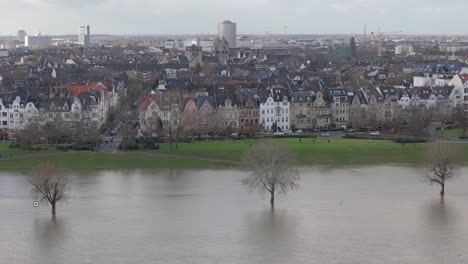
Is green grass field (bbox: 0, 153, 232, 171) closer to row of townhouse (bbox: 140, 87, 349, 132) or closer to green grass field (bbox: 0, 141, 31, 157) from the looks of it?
green grass field (bbox: 0, 141, 31, 157)

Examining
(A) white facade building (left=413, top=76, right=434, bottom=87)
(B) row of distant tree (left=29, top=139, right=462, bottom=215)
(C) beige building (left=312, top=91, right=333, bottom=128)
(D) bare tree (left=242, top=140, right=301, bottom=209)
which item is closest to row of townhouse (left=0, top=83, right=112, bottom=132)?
(C) beige building (left=312, top=91, right=333, bottom=128)

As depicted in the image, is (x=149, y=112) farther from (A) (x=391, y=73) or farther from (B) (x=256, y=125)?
(A) (x=391, y=73)

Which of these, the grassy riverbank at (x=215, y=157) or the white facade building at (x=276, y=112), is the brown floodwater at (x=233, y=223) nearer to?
the grassy riverbank at (x=215, y=157)

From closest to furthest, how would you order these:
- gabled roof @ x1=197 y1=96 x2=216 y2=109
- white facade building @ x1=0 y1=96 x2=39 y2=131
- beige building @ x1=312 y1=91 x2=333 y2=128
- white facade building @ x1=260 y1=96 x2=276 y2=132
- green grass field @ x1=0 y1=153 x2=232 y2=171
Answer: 1. green grass field @ x1=0 y1=153 x2=232 y2=171
2. white facade building @ x1=0 y1=96 x2=39 y2=131
3. gabled roof @ x1=197 y1=96 x2=216 y2=109
4. white facade building @ x1=260 y1=96 x2=276 y2=132
5. beige building @ x1=312 y1=91 x2=333 y2=128

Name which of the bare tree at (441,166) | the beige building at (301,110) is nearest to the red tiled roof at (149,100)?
the beige building at (301,110)

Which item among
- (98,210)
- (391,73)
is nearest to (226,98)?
(98,210)

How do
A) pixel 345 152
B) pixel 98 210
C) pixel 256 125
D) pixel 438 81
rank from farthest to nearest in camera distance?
pixel 438 81, pixel 256 125, pixel 345 152, pixel 98 210
